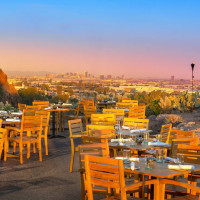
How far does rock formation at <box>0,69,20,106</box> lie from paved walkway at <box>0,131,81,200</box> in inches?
445

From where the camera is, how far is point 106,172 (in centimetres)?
416

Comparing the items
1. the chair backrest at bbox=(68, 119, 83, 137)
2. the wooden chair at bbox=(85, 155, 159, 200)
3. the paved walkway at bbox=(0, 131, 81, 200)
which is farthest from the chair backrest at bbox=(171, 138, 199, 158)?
the chair backrest at bbox=(68, 119, 83, 137)

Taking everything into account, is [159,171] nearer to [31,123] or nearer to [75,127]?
[75,127]

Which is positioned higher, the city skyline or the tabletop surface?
the city skyline

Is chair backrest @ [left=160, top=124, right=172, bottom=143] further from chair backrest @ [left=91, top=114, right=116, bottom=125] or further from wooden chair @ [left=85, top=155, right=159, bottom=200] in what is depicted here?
wooden chair @ [left=85, top=155, right=159, bottom=200]

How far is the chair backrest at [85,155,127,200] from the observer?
12.6 ft

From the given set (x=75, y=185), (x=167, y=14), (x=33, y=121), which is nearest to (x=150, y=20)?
(x=167, y=14)

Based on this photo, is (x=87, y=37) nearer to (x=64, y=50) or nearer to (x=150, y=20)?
(x=64, y=50)

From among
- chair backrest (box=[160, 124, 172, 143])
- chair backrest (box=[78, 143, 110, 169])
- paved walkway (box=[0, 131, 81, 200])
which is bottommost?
paved walkway (box=[0, 131, 81, 200])

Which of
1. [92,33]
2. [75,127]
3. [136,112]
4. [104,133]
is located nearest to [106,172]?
[104,133]

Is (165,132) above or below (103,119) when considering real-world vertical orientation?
below

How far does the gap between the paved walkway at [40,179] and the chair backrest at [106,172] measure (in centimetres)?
205

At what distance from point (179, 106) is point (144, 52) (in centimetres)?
2022

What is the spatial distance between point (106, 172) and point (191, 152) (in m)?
1.76
